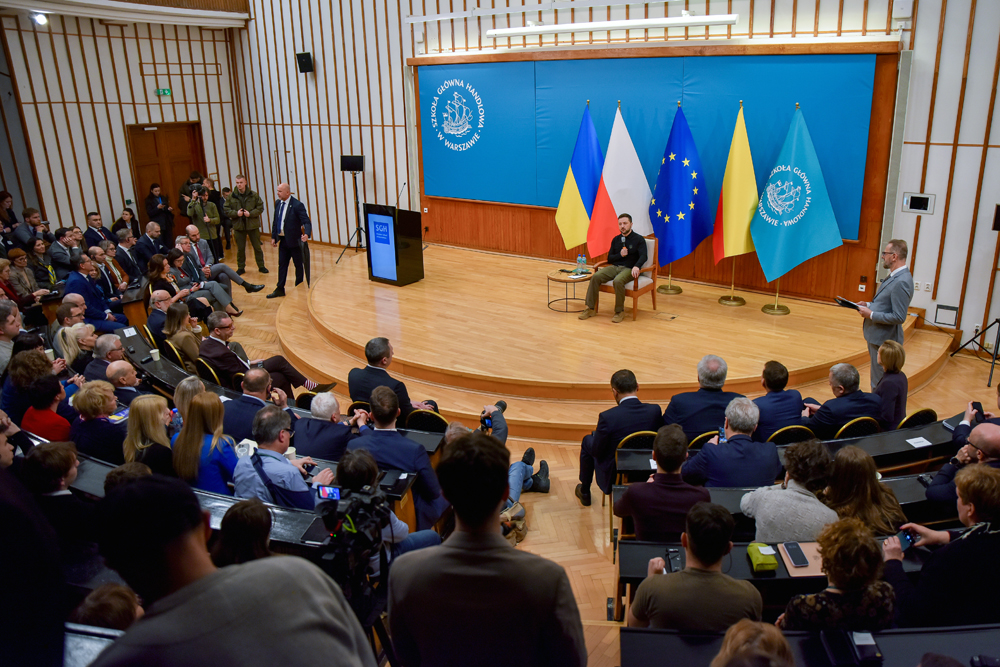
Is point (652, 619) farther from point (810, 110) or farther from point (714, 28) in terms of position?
point (714, 28)

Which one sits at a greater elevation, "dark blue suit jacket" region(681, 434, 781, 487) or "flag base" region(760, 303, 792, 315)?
"dark blue suit jacket" region(681, 434, 781, 487)

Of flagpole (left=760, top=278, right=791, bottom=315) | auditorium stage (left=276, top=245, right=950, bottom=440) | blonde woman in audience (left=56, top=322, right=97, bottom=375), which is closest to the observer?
blonde woman in audience (left=56, top=322, right=97, bottom=375)

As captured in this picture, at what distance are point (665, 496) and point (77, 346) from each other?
455 cm

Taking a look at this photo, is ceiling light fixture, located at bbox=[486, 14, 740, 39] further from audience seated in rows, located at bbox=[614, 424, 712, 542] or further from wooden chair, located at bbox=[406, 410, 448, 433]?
audience seated in rows, located at bbox=[614, 424, 712, 542]

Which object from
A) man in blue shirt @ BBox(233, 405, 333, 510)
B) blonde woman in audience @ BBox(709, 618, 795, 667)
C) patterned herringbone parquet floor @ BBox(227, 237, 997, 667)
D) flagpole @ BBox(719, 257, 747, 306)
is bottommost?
patterned herringbone parquet floor @ BBox(227, 237, 997, 667)

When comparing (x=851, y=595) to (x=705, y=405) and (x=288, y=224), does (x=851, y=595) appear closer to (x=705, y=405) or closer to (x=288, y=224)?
(x=705, y=405)

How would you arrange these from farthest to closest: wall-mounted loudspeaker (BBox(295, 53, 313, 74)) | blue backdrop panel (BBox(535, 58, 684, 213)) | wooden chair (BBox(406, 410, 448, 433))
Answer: wall-mounted loudspeaker (BBox(295, 53, 313, 74)) → blue backdrop panel (BBox(535, 58, 684, 213)) → wooden chair (BBox(406, 410, 448, 433))

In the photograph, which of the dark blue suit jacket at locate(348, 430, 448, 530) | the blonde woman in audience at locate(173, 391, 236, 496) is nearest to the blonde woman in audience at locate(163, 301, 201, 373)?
the blonde woman in audience at locate(173, 391, 236, 496)

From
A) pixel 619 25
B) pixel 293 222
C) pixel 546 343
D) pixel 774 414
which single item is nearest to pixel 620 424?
pixel 774 414

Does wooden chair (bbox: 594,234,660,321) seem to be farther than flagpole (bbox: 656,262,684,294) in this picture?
No

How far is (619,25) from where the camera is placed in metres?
8.30

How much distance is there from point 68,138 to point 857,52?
36.5 feet

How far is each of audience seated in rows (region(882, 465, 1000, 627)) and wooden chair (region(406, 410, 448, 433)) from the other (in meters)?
2.74

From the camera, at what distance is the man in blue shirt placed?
338 centimetres
